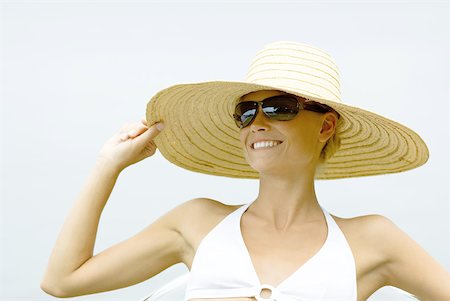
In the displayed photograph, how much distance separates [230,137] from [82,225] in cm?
83

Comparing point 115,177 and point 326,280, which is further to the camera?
point 115,177

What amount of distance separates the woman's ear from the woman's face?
0.14ft

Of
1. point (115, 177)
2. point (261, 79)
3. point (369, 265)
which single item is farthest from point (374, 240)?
point (115, 177)

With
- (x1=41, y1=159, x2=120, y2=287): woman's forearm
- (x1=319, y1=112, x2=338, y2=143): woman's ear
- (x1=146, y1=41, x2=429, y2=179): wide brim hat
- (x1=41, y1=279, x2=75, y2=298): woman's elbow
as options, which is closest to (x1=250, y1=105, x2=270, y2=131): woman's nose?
(x1=146, y1=41, x2=429, y2=179): wide brim hat

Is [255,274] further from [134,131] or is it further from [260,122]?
[134,131]

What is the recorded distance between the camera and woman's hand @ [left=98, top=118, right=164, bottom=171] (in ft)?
10.8

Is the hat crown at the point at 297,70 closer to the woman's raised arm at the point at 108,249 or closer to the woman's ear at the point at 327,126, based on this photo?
the woman's ear at the point at 327,126

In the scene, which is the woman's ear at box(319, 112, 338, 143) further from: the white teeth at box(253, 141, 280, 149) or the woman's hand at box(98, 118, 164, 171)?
the woman's hand at box(98, 118, 164, 171)

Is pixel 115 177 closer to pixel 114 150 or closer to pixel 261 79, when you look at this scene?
pixel 114 150

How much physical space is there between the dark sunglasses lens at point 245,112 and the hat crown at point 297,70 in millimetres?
99

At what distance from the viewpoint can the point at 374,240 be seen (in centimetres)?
322

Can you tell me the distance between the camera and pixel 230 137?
3.68 metres

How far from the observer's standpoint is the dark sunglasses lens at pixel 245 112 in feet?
10.5

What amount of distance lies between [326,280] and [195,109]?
0.97 metres
